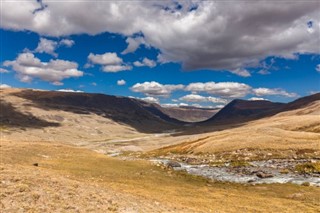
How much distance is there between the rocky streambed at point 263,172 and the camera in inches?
2549

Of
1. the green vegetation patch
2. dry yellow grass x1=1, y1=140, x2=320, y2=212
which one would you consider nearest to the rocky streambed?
the green vegetation patch

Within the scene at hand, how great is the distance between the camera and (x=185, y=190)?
A: 51969 millimetres

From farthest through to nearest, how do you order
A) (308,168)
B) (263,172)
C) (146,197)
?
(308,168)
(263,172)
(146,197)

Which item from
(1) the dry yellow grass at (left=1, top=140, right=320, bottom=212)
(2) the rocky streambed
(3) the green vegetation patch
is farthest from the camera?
(3) the green vegetation patch

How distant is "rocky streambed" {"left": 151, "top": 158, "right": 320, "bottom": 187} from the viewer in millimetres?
64750

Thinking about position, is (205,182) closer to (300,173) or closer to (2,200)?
(300,173)

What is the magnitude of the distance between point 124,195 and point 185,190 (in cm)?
1550

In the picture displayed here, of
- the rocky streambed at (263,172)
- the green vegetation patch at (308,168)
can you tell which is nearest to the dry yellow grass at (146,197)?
the rocky streambed at (263,172)

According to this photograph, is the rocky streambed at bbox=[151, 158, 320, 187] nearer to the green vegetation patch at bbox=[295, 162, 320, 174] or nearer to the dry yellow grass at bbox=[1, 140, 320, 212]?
the green vegetation patch at bbox=[295, 162, 320, 174]

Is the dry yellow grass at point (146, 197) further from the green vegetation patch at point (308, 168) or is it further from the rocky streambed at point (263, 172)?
the green vegetation patch at point (308, 168)

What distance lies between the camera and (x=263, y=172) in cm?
7269

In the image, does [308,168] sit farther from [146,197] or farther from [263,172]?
[146,197]

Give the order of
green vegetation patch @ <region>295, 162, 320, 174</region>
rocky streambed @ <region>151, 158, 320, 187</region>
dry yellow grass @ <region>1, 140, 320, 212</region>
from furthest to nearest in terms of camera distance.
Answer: green vegetation patch @ <region>295, 162, 320, 174</region> < rocky streambed @ <region>151, 158, 320, 187</region> < dry yellow grass @ <region>1, 140, 320, 212</region>

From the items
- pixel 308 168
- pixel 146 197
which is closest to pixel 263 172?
pixel 308 168
